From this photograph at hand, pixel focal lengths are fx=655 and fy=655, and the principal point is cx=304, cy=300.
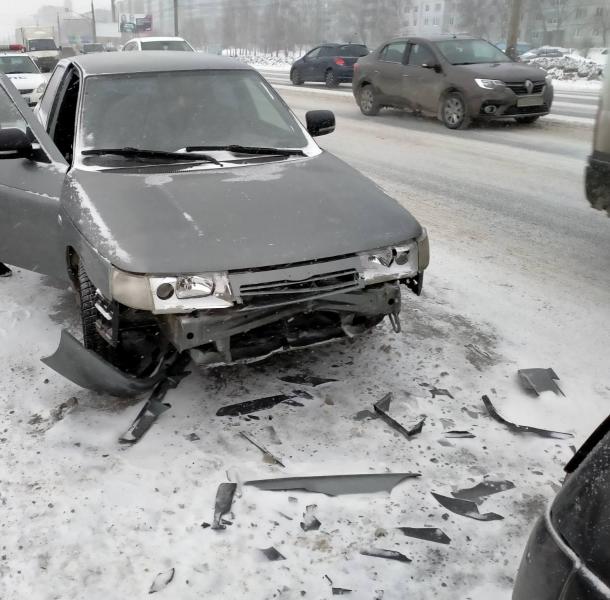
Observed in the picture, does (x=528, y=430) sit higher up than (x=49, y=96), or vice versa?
(x=49, y=96)

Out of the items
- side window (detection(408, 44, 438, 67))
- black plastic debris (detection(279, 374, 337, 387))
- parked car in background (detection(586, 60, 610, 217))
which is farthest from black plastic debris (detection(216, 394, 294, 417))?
side window (detection(408, 44, 438, 67))

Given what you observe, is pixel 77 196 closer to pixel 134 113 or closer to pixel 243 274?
pixel 134 113

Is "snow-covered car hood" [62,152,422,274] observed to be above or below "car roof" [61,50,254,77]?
below

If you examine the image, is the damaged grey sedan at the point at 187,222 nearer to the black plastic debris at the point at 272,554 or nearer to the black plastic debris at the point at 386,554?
the black plastic debris at the point at 272,554

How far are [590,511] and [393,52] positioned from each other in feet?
47.5

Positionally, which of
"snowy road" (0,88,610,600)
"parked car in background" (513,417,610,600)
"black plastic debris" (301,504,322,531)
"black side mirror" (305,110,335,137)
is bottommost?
"black plastic debris" (301,504,322,531)

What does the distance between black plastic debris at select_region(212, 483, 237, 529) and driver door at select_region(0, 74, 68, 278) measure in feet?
5.94

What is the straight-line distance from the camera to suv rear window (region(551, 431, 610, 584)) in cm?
135

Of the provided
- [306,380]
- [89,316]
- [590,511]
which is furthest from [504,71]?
[590,511]

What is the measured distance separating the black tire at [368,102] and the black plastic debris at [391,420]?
41.4ft

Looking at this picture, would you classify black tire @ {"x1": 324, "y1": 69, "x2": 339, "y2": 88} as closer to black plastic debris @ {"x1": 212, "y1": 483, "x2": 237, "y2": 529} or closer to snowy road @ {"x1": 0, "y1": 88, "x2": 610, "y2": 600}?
snowy road @ {"x1": 0, "y1": 88, "x2": 610, "y2": 600}

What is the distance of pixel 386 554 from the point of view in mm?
2545

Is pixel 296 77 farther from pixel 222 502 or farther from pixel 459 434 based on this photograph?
pixel 222 502

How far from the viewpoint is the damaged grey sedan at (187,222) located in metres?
3.07
